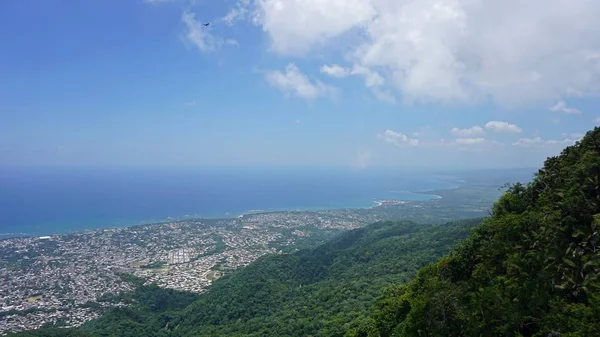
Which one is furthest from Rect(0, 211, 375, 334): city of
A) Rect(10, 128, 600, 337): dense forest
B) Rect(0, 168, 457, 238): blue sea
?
Rect(0, 168, 457, 238): blue sea

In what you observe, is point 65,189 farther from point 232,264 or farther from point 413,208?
point 413,208

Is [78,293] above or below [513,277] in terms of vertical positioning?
below

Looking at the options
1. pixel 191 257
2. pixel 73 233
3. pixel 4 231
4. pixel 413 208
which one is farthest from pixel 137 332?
pixel 413 208

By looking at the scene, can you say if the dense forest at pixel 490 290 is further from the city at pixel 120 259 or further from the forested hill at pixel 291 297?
the city at pixel 120 259

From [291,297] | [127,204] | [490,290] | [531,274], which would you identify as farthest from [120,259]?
[127,204]

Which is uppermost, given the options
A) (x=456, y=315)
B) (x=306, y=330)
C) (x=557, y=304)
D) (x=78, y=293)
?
(x=557, y=304)

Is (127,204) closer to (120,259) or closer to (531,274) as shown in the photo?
(120,259)

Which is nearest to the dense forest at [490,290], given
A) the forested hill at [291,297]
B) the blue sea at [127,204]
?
the forested hill at [291,297]
